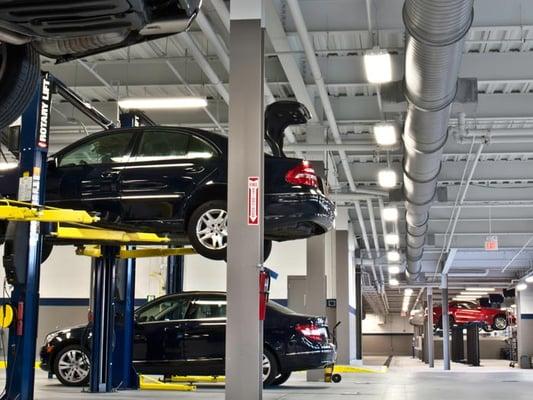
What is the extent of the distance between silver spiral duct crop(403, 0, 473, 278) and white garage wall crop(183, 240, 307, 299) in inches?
241

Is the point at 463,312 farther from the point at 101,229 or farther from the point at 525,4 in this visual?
the point at 101,229

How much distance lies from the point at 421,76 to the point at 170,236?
3.12 m

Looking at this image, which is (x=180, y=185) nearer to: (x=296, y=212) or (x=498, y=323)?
(x=296, y=212)

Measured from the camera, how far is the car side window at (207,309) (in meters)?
9.10

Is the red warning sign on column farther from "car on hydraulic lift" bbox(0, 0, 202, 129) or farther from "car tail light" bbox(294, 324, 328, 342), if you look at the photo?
"car on hydraulic lift" bbox(0, 0, 202, 129)

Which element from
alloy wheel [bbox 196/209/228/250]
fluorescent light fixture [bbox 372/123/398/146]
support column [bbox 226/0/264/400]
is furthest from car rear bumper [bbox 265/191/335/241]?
fluorescent light fixture [bbox 372/123/398/146]

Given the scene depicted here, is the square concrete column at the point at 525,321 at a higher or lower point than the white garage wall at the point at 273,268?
lower

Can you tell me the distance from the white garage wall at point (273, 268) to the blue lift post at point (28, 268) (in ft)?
39.7

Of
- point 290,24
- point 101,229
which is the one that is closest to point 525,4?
point 290,24

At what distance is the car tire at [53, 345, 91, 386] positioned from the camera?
903 centimetres

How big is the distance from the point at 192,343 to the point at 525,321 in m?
26.5

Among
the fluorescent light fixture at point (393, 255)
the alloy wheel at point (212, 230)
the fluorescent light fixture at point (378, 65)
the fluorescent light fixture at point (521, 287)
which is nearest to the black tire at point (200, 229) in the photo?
the alloy wheel at point (212, 230)

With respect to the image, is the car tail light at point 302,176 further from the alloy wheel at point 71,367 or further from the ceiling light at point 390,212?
the ceiling light at point 390,212

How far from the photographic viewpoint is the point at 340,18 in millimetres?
9398
